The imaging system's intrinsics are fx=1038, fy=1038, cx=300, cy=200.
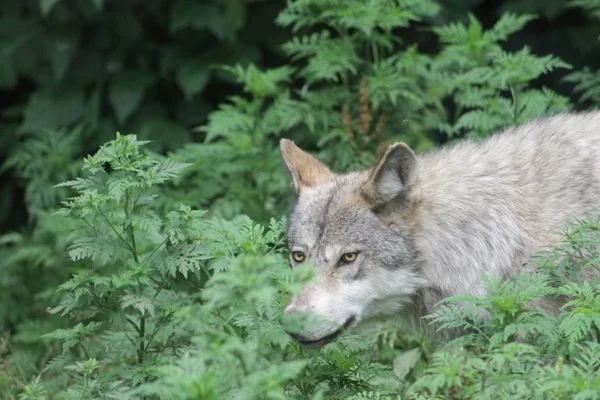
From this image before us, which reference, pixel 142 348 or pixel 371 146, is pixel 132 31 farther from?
pixel 142 348

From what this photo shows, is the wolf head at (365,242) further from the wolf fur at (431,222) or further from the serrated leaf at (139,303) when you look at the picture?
the serrated leaf at (139,303)

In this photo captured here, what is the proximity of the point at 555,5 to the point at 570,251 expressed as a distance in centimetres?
381

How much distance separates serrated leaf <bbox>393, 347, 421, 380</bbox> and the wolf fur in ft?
1.64

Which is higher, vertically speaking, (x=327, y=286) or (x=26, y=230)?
(x=327, y=286)

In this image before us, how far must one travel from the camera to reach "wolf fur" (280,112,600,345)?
533cm

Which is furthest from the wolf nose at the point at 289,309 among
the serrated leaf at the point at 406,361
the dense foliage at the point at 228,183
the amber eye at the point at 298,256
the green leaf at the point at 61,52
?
the green leaf at the point at 61,52

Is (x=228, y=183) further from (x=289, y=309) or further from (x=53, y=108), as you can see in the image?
(x=289, y=309)

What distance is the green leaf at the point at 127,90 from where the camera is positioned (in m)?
9.08

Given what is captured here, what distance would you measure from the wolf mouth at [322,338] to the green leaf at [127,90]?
440cm

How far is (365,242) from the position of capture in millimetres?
5348

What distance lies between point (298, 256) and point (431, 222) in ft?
2.40

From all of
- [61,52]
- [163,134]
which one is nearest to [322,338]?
[163,134]

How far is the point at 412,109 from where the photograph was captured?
755cm

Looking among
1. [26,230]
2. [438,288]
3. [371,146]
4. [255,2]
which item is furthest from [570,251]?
[26,230]
